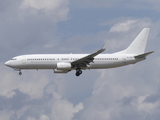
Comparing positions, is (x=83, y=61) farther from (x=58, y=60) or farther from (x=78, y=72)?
(x=58, y=60)

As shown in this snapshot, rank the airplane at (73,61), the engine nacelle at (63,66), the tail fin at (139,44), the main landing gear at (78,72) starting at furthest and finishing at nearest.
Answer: the tail fin at (139,44) < the main landing gear at (78,72) < the airplane at (73,61) < the engine nacelle at (63,66)

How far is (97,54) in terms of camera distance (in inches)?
3497

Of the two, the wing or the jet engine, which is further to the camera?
the jet engine

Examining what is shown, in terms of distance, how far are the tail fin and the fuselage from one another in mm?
3552

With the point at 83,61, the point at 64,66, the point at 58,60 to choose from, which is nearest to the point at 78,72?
the point at 83,61

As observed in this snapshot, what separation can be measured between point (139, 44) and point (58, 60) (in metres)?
20.4

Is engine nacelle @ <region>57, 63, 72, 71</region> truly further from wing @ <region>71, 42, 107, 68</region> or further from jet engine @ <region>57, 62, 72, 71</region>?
wing @ <region>71, 42, 107, 68</region>

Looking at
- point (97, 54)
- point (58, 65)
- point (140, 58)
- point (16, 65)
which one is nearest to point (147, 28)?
point (140, 58)

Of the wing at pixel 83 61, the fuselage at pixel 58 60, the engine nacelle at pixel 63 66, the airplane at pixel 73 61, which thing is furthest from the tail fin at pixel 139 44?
the engine nacelle at pixel 63 66

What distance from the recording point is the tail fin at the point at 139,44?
98000mm

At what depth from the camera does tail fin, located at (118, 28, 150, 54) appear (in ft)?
322

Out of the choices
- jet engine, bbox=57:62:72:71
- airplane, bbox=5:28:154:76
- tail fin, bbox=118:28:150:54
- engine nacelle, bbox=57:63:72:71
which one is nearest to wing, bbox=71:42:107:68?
airplane, bbox=5:28:154:76

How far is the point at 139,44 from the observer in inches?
3920

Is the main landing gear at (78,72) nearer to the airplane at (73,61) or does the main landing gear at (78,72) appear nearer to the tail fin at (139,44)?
the airplane at (73,61)
